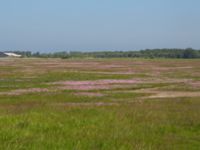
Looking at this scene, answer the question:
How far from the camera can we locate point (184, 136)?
12773 millimetres

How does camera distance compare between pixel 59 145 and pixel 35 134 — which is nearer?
pixel 59 145

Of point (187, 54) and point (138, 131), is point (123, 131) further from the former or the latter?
point (187, 54)

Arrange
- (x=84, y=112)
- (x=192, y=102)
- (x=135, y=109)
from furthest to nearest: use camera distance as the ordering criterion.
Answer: (x=192, y=102)
(x=135, y=109)
(x=84, y=112)

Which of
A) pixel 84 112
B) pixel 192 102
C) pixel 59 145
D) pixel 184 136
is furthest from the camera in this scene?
pixel 192 102

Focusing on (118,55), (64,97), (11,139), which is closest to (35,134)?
(11,139)

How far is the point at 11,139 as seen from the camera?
1035 centimetres

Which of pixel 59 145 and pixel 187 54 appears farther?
pixel 187 54

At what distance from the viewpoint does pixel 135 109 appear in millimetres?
18406

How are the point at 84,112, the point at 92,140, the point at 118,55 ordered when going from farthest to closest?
the point at 118,55 → the point at 84,112 → the point at 92,140

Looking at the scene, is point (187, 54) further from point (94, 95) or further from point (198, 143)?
point (198, 143)

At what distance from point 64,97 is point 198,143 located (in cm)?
1389

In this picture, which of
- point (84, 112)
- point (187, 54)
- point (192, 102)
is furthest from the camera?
→ point (187, 54)

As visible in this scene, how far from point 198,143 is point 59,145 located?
11.9 ft

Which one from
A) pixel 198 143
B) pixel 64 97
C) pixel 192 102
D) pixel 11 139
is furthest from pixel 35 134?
pixel 64 97
